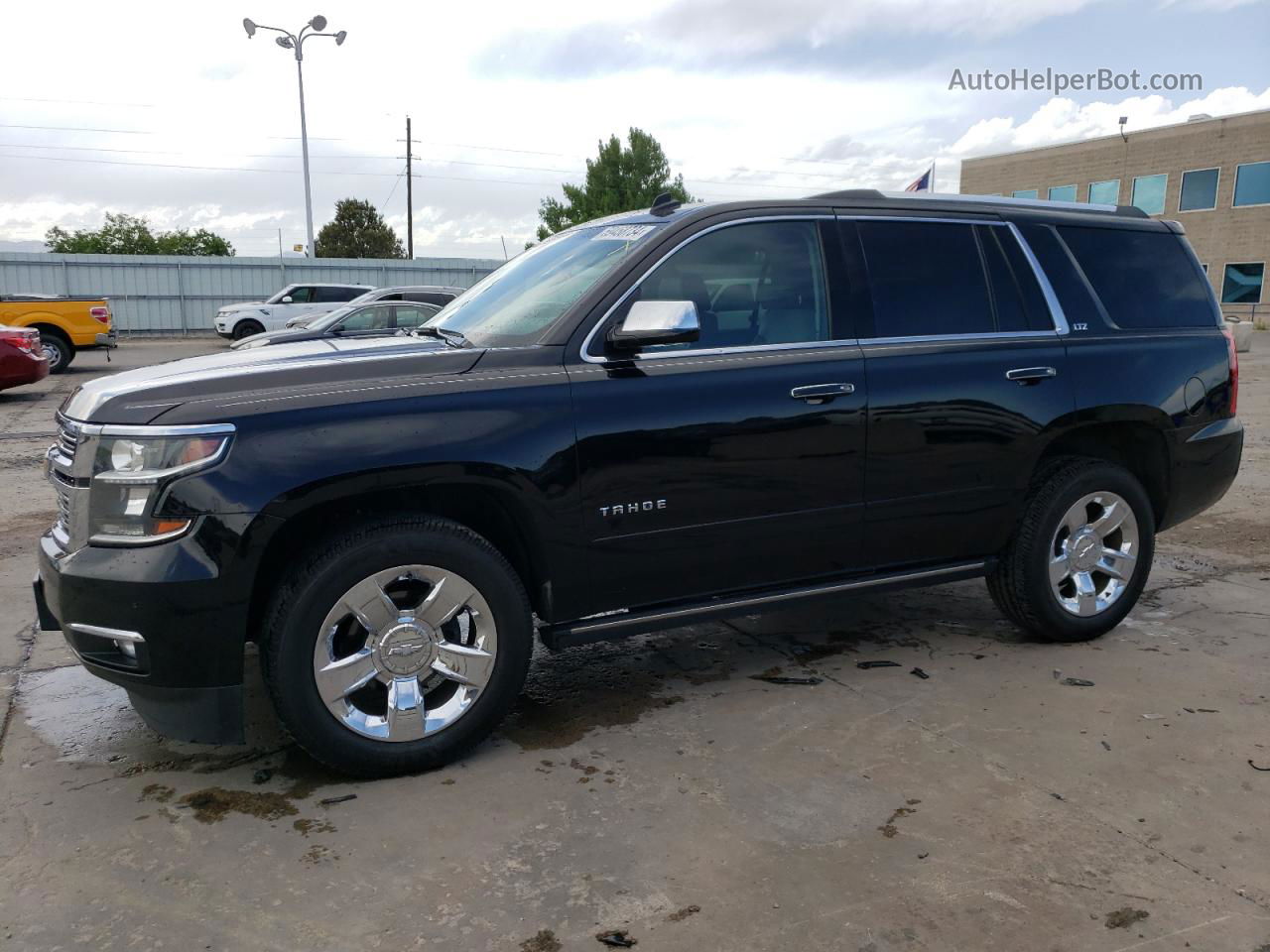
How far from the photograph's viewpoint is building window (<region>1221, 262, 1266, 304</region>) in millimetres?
38750

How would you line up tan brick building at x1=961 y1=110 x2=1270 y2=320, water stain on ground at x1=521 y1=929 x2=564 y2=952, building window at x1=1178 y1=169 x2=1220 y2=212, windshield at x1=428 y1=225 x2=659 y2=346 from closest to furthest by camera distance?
water stain on ground at x1=521 y1=929 x2=564 y2=952, windshield at x1=428 y1=225 x2=659 y2=346, tan brick building at x1=961 y1=110 x2=1270 y2=320, building window at x1=1178 y1=169 x2=1220 y2=212

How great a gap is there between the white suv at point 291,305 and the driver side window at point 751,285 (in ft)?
70.6

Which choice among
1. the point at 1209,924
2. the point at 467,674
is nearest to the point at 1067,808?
the point at 1209,924

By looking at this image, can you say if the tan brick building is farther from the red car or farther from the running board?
the running board

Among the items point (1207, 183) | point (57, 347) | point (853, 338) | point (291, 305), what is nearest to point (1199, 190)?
point (1207, 183)

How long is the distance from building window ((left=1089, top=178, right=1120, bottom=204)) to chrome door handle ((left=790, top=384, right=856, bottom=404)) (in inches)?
1754

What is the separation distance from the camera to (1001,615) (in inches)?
197

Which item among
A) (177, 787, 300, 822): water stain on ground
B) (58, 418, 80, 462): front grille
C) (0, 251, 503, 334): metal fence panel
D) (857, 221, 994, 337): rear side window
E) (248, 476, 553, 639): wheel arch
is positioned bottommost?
(177, 787, 300, 822): water stain on ground

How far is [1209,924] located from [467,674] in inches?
85.6

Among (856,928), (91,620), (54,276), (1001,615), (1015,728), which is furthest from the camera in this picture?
(54,276)

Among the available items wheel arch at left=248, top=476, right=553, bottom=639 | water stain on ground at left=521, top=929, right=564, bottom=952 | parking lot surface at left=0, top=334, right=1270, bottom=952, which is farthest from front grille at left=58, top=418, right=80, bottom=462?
Answer: water stain on ground at left=521, top=929, right=564, bottom=952

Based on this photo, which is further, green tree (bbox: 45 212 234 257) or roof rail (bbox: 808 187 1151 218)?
green tree (bbox: 45 212 234 257)

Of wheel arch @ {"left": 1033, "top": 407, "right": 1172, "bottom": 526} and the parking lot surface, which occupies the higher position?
wheel arch @ {"left": 1033, "top": 407, "right": 1172, "bottom": 526}

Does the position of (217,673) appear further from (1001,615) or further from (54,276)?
(54,276)
